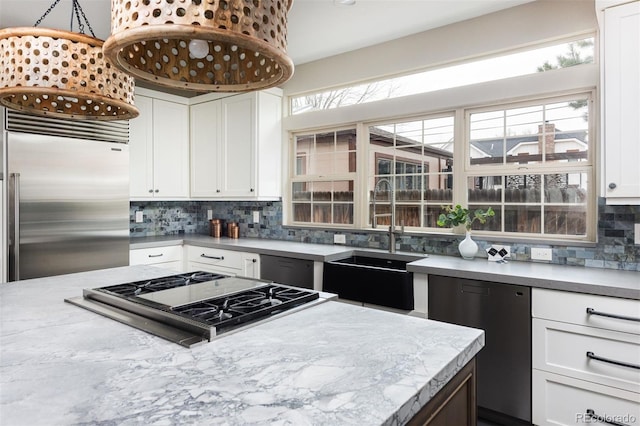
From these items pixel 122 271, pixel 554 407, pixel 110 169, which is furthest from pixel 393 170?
pixel 110 169

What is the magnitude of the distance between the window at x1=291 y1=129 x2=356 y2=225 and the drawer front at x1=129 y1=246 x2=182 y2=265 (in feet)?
4.06

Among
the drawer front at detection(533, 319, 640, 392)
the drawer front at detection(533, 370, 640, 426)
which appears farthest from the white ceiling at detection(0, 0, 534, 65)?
the drawer front at detection(533, 370, 640, 426)

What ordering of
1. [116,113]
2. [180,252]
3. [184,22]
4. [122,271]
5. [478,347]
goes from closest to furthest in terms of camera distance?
[184,22] → [478,347] → [116,113] → [122,271] → [180,252]

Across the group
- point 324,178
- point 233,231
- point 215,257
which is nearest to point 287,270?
point 215,257

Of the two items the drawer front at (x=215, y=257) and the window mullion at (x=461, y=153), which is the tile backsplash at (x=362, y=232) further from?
the drawer front at (x=215, y=257)

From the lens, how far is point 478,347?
1.18 metres

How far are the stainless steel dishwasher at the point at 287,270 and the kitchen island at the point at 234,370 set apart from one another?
1.59 m

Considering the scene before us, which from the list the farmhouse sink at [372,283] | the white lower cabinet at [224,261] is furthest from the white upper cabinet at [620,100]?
the white lower cabinet at [224,261]

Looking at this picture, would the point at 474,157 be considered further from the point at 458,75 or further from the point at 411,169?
the point at 458,75

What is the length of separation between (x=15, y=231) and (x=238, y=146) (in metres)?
1.91

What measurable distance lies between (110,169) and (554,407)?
12.0ft

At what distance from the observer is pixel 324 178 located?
373 cm

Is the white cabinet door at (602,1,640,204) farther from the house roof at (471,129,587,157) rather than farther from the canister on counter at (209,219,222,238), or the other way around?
the canister on counter at (209,219,222,238)

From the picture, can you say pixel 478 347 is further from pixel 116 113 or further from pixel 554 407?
pixel 116 113
